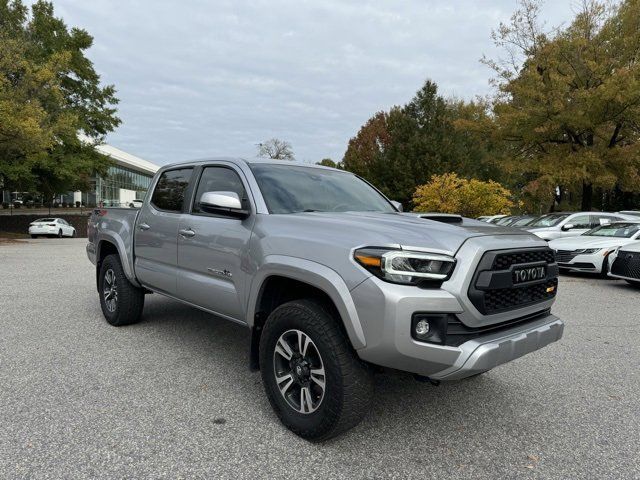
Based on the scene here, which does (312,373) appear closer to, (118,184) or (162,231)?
(162,231)

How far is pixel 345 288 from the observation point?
106 inches

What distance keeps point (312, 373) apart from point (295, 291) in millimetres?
619

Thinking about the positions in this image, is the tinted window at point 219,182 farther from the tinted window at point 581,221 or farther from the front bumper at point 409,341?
the tinted window at point 581,221

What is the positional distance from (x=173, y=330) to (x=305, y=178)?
2.55m

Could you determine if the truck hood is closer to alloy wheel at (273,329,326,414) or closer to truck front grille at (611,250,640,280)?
alloy wheel at (273,329,326,414)

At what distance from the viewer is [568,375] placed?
4.23 meters

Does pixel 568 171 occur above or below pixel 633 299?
above

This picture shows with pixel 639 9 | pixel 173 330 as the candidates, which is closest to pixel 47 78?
pixel 173 330

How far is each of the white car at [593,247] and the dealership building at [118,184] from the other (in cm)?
5279

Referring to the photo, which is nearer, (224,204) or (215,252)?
(224,204)

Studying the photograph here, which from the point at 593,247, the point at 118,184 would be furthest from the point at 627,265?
the point at 118,184

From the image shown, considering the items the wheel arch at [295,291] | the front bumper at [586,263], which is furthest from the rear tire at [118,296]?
the front bumper at [586,263]

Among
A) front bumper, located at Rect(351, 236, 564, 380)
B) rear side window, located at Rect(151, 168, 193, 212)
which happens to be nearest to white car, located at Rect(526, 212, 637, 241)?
rear side window, located at Rect(151, 168, 193, 212)

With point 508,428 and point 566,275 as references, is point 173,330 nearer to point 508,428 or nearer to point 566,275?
point 508,428
